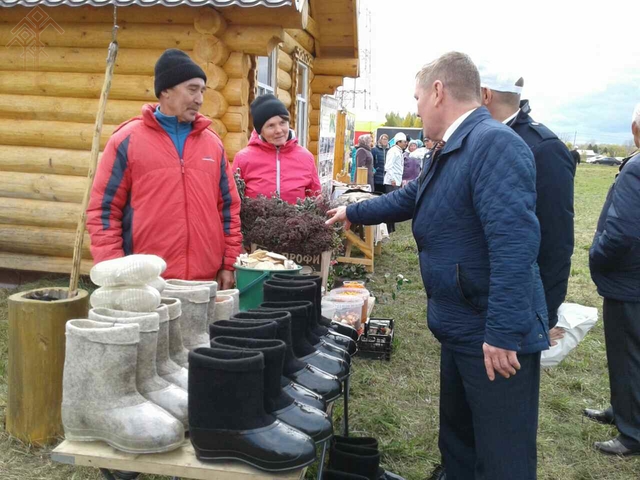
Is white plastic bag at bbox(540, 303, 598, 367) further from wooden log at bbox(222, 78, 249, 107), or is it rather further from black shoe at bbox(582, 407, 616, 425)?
wooden log at bbox(222, 78, 249, 107)

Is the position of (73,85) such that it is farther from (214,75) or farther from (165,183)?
(165,183)

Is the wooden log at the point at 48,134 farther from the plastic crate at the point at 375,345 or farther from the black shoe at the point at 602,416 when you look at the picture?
the black shoe at the point at 602,416

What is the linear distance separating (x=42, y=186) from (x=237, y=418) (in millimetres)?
6086

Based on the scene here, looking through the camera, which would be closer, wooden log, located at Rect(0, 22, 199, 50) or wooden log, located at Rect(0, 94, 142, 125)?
wooden log, located at Rect(0, 22, 199, 50)

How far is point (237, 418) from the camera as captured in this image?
1697 millimetres

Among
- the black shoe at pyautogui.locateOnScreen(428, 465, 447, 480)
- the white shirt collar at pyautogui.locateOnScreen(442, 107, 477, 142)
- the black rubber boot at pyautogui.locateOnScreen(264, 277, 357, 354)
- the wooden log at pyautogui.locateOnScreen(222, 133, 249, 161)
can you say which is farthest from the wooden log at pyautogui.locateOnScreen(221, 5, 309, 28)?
the black shoe at pyautogui.locateOnScreen(428, 465, 447, 480)

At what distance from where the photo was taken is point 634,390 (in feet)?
13.0

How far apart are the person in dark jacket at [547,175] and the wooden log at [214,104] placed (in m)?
3.57

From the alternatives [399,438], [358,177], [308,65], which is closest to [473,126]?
[399,438]

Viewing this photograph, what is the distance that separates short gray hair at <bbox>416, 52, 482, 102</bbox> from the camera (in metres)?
2.36

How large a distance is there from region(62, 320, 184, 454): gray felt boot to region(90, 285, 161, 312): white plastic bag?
20 centimetres

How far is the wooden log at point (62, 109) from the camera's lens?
646cm

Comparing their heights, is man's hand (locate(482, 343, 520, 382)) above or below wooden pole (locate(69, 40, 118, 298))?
below

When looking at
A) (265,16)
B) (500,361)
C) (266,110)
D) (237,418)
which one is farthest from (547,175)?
(265,16)
